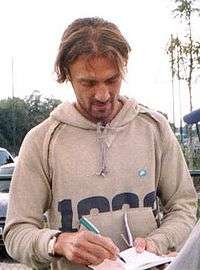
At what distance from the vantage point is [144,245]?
78.3 inches

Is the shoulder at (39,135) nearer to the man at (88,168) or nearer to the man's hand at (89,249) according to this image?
the man at (88,168)

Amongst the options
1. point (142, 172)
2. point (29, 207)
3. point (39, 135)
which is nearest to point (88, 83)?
point (39, 135)

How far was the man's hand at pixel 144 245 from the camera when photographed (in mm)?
1961

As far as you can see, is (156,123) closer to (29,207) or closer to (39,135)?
(39,135)

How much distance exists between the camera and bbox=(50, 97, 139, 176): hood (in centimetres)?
211

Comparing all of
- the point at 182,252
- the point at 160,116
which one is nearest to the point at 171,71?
the point at 160,116

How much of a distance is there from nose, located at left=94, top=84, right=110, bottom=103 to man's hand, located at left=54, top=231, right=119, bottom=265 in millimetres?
455

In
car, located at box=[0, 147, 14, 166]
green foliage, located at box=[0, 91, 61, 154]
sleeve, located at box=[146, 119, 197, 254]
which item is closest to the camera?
sleeve, located at box=[146, 119, 197, 254]

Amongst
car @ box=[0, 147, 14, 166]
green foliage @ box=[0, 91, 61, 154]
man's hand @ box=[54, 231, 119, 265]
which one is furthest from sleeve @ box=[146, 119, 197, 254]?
green foliage @ box=[0, 91, 61, 154]

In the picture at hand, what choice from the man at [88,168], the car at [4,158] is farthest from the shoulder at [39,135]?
the car at [4,158]

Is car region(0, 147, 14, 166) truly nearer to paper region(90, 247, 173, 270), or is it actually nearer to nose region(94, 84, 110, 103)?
nose region(94, 84, 110, 103)

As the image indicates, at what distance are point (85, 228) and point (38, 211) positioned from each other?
20cm

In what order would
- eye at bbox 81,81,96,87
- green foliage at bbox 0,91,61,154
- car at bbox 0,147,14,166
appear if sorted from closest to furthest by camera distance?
eye at bbox 81,81,96,87 < car at bbox 0,147,14,166 < green foliage at bbox 0,91,61,154

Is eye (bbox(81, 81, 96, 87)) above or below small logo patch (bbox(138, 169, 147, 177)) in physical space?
above
